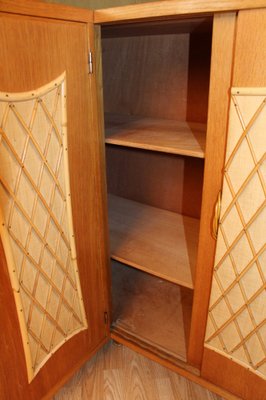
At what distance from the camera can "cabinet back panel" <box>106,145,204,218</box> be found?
1496mm

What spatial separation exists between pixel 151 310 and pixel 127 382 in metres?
0.35

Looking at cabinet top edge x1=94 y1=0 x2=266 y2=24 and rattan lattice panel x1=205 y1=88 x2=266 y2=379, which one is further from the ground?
cabinet top edge x1=94 y1=0 x2=266 y2=24

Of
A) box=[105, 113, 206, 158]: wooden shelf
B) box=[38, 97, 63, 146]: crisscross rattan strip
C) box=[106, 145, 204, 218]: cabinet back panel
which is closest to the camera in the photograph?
box=[38, 97, 63, 146]: crisscross rattan strip

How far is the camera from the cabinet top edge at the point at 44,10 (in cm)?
74

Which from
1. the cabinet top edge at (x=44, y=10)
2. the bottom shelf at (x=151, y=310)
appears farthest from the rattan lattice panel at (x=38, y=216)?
the bottom shelf at (x=151, y=310)

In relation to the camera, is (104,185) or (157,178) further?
(157,178)

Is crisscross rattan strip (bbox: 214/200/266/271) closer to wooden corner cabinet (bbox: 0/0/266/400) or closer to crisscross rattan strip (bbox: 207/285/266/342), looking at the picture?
wooden corner cabinet (bbox: 0/0/266/400)

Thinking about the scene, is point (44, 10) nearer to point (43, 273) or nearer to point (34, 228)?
Result: point (34, 228)

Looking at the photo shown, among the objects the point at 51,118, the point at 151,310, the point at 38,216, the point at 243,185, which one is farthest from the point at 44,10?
the point at 151,310

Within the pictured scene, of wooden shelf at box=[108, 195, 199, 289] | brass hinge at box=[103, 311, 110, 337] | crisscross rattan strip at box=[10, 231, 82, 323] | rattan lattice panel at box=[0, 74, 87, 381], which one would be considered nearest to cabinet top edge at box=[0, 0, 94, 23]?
rattan lattice panel at box=[0, 74, 87, 381]

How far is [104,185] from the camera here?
1.19 m

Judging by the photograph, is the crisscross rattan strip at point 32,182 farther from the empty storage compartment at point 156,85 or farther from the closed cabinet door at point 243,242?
the closed cabinet door at point 243,242

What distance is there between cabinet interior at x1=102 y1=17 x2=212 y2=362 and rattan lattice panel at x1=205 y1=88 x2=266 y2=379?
17cm

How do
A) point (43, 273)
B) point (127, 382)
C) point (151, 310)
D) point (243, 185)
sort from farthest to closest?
1. point (151, 310)
2. point (127, 382)
3. point (43, 273)
4. point (243, 185)
